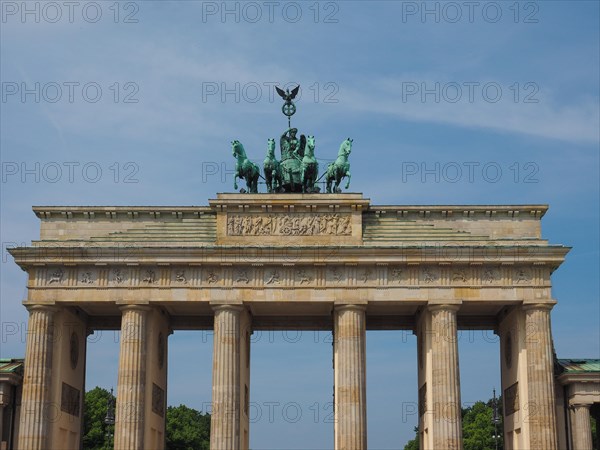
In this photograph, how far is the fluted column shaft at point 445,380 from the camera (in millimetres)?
53125

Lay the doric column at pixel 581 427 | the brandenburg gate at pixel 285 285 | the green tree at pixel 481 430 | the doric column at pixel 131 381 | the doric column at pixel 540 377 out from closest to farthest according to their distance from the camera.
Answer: the doric column at pixel 540 377
the doric column at pixel 131 381
the brandenburg gate at pixel 285 285
the doric column at pixel 581 427
the green tree at pixel 481 430

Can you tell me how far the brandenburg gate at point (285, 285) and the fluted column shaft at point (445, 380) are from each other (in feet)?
0.20

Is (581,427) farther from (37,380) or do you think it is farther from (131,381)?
(37,380)

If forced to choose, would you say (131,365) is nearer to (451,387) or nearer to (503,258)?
(451,387)

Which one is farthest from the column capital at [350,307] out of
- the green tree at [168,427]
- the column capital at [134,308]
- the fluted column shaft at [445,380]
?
the green tree at [168,427]

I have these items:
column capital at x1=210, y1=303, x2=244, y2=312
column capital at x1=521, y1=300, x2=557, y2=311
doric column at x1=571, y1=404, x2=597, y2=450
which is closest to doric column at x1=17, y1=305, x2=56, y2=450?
column capital at x1=210, y1=303, x2=244, y2=312

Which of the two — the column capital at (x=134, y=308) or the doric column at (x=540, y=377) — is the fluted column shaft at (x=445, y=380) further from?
the column capital at (x=134, y=308)

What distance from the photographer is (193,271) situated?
55.2 meters

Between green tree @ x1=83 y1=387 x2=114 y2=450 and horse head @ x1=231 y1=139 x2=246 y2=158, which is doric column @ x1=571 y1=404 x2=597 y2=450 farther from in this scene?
green tree @ x1=83 y1=387 x2=114 y2=450

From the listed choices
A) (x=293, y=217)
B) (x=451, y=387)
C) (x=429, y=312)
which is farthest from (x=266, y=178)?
(x=451, y=387)

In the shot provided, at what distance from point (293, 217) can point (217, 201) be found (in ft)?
→ 14.4

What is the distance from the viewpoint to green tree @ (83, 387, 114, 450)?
319 ft

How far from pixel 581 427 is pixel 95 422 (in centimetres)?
5767

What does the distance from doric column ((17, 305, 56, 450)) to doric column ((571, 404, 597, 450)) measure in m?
28.8
